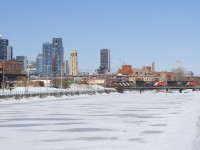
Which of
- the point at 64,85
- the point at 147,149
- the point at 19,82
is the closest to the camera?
the point at 147,149

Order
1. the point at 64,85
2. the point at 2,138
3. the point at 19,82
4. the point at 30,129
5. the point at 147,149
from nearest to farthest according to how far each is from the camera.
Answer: the point at 147,149, the point at 2,138, the point at 30,129, the point at 19,82, the point at 64,85

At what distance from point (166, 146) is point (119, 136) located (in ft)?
13.2

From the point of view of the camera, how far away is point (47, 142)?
1969 cm

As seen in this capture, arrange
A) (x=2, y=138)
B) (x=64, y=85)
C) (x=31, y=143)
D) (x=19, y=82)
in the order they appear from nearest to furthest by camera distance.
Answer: (x=31, y=143)
(x=2, y=138)
(x=19, y=82)
(x=64, y=85)

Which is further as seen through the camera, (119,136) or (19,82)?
Answer: (19,82)

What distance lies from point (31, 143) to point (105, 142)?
3348 mm

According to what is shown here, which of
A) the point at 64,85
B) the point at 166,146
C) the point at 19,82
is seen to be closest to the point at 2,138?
the point at 166,146

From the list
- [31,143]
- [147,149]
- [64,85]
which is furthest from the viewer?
[64,85]

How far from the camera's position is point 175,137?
848 inches

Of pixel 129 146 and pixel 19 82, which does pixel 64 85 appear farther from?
pixel 129 146

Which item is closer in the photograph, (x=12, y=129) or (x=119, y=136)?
(x=119, y=136)

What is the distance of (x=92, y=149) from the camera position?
1769 centimetres

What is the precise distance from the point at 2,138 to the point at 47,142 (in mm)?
2664

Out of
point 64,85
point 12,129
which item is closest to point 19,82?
point 64,85
